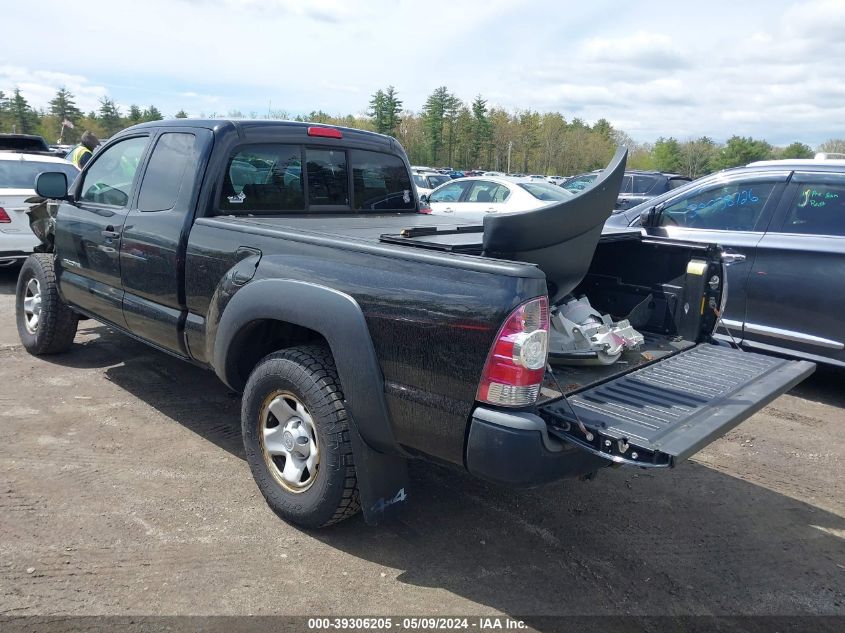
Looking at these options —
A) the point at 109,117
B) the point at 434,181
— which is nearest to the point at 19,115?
the point at 109,117

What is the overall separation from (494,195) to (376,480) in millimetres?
9670

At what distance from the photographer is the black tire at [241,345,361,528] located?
2906 mm

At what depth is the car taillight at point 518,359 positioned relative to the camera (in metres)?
2.37

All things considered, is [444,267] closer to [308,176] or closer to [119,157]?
[308,176]

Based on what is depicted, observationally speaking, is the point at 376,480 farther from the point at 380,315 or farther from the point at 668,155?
the point at 668,155

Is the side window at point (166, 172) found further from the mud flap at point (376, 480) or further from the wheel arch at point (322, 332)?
the mud flap at point (376, 480)

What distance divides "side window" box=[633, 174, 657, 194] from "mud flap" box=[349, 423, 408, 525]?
15078mm

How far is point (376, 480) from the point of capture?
2.90 m

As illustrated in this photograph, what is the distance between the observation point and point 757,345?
5.49 meters

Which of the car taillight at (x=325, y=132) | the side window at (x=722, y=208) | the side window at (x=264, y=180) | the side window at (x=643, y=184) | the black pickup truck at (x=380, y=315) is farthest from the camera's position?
the side window at (x=643, y=184)

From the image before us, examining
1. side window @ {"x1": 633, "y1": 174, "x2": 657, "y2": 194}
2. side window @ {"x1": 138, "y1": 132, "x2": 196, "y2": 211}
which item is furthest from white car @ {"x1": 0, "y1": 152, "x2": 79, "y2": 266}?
side window @ {"x1": 633, "y1": 174, "x2": 657, "y2": 194}

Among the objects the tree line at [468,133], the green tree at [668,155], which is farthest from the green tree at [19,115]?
the green tree at [668,155]

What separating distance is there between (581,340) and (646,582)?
1.13 metres

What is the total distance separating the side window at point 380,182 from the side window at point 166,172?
1128 millimetres
